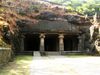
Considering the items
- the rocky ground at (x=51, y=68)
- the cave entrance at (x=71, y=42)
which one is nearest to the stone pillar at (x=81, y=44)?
the cave entrance at (x=71, y=42)

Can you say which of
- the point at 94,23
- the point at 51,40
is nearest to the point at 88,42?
the point at 94,23

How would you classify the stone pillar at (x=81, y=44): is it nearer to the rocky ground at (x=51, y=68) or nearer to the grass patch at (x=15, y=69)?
the rocky ground at (x=51, y=68)

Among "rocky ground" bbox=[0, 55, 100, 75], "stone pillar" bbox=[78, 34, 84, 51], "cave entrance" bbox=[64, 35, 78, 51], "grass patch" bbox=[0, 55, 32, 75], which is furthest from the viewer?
"cave entrance" bbox=[64, 35, 78, 51]

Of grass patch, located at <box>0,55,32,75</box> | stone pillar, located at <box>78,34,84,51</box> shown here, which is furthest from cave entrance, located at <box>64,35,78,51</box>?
grass patch, located at <box>0,55,32,75</box>

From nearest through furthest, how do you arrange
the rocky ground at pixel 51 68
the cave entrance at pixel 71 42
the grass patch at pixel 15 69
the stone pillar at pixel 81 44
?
the grass patch at pixel 15 69 → the rocky ground at pixel 51 68 → the stone pillar at pixel 81 44 → the cave entrance at pixel 71 42

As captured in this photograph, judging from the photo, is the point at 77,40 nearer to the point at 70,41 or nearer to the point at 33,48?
the point at 70,41

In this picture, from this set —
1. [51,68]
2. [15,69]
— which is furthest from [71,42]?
[15,69]

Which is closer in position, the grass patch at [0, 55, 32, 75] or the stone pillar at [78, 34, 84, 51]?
the grass patch at [0, 55, 32, 75]

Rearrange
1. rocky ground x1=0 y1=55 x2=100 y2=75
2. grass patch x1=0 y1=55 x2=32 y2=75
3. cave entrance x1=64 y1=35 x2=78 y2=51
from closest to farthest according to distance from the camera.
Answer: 1. grass patch x1=0 y1=55 x2=32 y2=75
2. rocky ground x1=0 y1=55 x2=100 y2=75
3. cave entrance x1=64 y1=35 x2=78 y2=51

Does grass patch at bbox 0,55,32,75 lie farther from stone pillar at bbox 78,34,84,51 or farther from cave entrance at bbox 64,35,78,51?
cave entrance at bbox 64,35,78,51

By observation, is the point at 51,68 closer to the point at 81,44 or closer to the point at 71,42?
the point at 81,44

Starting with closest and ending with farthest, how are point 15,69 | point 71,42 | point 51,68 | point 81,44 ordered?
point 15,69 < point 51,68 < point 81,44 < point 71,42

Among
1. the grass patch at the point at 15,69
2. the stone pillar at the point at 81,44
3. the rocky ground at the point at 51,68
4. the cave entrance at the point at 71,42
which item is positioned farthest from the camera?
the cave entrance at the point at 71,42

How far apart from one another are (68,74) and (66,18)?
70.1ft
